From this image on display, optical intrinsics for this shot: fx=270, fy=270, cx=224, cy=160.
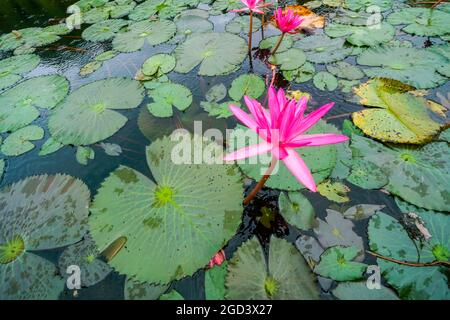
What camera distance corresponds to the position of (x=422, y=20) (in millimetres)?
3342

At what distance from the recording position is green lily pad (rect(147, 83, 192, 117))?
2521mm

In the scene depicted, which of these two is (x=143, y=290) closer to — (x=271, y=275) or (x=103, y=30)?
(x=271, y=275)

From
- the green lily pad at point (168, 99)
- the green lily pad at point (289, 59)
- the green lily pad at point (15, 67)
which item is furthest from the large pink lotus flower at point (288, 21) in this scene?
the green lily pad at point (15, 67)

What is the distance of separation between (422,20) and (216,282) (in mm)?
3920

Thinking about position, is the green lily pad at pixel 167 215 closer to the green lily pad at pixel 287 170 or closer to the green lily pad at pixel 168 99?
the green lily pad at pixel 287 170

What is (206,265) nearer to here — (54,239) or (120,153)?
(54,239)

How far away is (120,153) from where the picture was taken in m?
2.32

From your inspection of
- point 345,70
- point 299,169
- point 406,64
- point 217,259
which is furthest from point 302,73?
point 217,259

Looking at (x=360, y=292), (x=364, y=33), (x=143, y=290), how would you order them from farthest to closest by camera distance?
(x=364, y=33), (x=143, y=290), (x=360, y=292)

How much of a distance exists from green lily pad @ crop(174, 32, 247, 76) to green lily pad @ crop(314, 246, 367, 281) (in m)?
2.06

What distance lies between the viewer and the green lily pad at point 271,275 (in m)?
1.47

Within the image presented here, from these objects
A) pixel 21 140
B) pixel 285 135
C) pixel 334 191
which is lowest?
pixel 334 191
